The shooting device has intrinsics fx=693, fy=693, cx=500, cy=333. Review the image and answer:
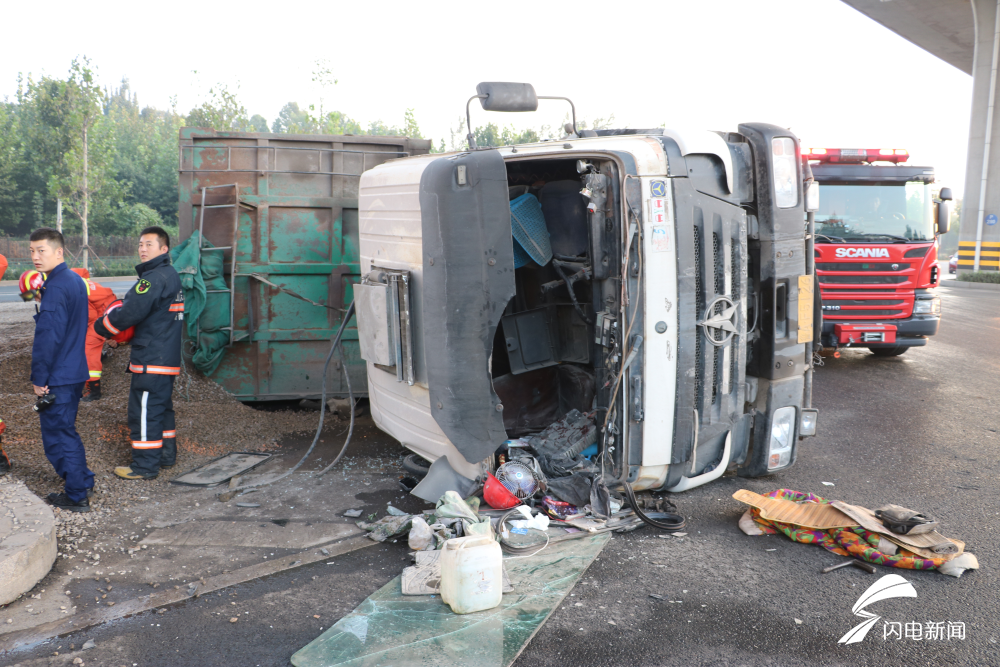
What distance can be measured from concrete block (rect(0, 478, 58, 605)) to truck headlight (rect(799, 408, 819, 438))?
4305mm

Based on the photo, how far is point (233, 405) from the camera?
5.99 metres

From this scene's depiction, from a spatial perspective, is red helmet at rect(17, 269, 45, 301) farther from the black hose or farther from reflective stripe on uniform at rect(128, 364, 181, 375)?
the black hose

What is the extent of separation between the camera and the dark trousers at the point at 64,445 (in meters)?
4.11

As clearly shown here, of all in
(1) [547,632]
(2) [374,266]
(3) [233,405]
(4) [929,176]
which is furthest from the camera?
(4) [929,176]

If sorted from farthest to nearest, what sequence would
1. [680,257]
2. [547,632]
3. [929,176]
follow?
[929,176] < [680,257] < [547,632]

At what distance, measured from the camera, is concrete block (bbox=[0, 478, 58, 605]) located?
10.1 ft

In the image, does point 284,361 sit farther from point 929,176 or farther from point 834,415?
point 929,176

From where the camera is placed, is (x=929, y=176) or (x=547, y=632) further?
(x=929, y=176)

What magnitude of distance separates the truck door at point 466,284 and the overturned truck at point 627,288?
0.01 metres

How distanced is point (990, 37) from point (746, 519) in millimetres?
26847

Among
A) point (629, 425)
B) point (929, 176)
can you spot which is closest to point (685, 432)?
point (629, 425)

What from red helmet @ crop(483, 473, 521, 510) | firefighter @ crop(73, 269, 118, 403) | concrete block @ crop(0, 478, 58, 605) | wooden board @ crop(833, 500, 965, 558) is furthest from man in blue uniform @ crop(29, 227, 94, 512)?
wooden board @ crop(833, 500, 965, 558)

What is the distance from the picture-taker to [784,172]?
418 centimetres

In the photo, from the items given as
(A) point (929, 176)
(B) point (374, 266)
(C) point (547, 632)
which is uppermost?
(A) point (929, 176)
